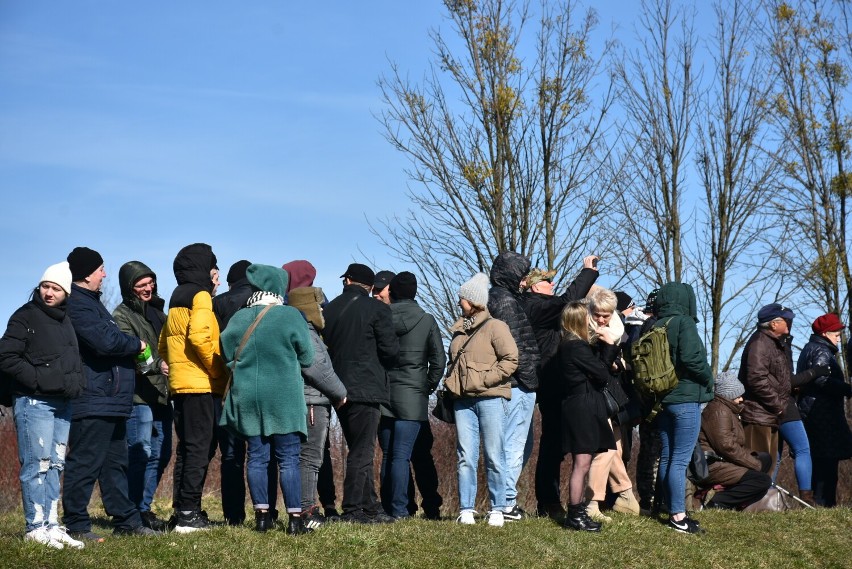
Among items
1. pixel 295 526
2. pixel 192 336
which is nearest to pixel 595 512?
pixel 295 526

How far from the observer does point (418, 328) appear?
929cm

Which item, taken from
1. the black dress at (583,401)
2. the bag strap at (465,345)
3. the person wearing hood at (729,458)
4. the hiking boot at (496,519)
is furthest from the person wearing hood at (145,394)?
the person wearing hood at (729,458)

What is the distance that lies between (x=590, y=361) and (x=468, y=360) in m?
1.00

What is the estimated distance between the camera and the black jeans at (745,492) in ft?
35.2

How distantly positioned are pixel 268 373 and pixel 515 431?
2533 millimetres

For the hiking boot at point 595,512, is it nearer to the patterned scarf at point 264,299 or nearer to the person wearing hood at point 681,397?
the person wearing hood at point 681,397

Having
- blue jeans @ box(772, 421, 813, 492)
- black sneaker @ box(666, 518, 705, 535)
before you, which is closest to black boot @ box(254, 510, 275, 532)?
black sneaker @ box(666, 518, 705, 535)

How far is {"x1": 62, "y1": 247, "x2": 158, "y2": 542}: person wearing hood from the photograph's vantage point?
771 cm

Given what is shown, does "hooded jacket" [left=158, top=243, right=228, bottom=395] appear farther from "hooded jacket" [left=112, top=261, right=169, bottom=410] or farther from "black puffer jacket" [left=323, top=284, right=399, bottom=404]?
"black puffer jacket" [left=323, top=284, right=399, bottom=404]

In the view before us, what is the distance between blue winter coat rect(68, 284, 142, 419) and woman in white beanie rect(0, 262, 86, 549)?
294 mm

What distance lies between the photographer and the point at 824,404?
12008 mm

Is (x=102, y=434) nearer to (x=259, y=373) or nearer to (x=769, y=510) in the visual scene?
(x=259, y=373)

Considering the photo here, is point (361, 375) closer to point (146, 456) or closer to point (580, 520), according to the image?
point (146, 456)

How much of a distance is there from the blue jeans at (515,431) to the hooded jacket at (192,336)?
8.05 ft
